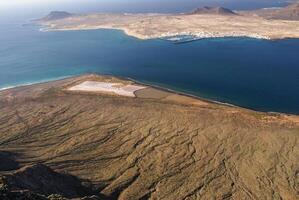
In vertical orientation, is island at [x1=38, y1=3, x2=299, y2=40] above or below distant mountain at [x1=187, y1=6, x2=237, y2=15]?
below

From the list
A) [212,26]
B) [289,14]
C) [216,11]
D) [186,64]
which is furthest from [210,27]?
[186,64]

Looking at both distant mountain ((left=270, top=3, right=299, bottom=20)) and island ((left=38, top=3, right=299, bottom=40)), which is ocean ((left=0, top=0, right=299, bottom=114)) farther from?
distant mountain ((left=270, top=3, right=299, bottom=20))

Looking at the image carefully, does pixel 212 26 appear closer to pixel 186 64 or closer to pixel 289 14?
pixel 289 14

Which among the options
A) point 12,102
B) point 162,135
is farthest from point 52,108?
point 162,135

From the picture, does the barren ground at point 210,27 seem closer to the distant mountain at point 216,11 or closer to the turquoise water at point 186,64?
the distant mountain at point 216,11

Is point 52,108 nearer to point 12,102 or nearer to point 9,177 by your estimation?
point 12,102

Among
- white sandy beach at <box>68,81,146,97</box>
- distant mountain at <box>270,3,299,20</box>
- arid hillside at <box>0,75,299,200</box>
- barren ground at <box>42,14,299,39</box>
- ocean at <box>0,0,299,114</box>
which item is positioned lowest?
arid hillside at <box>0,75,299,200</box>

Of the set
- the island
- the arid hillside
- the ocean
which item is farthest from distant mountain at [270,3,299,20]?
the arid hillside

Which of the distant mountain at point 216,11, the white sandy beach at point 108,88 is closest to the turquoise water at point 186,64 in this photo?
the white sandy beach at point 108,88
